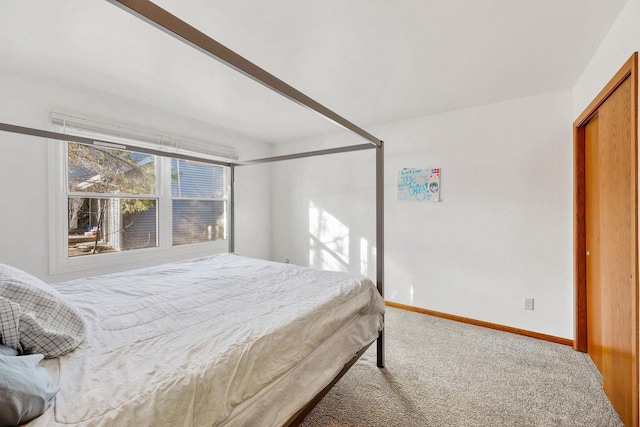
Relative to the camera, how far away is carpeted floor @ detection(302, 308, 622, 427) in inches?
66.1

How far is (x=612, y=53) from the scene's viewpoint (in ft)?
5.63

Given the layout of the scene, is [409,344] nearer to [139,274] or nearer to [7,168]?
[139,274]

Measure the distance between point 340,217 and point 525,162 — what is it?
7.28ft

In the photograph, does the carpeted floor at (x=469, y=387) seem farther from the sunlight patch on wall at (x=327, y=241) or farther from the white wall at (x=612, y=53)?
the white wall at (x=612, y=53)

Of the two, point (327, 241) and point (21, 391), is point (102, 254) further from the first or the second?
point (327, 241)

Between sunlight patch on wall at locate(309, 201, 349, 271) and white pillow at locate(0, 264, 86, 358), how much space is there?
3.11m

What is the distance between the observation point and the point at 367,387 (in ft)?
6.48

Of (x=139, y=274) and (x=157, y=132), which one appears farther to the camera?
(x=157, y=132)

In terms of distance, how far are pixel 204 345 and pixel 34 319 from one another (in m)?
0.60

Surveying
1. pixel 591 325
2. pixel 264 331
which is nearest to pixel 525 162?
pixel 591 325

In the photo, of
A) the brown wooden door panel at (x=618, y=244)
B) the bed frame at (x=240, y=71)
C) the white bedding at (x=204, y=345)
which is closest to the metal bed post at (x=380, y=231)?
the bed frame at (x=240, y=71)

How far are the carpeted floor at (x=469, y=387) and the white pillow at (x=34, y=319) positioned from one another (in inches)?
52.5

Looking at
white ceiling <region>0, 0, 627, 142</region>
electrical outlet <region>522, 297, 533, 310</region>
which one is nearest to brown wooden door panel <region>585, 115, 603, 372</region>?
electrical outlet <region>522, 297, 533, 310</region>

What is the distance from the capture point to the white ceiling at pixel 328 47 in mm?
1561
